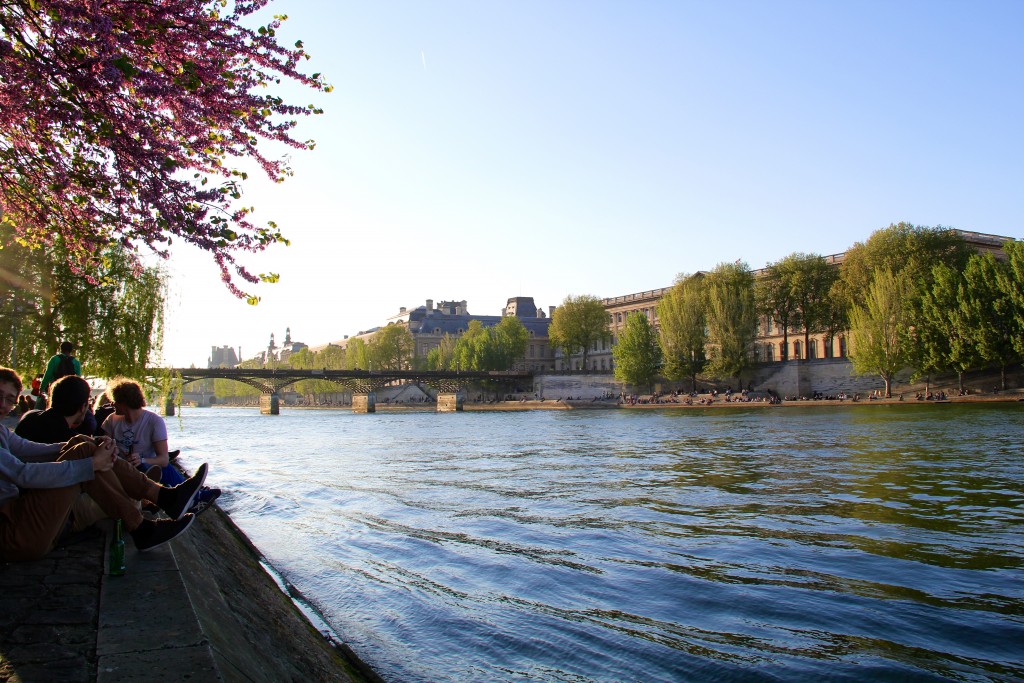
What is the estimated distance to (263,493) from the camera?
20547 mm

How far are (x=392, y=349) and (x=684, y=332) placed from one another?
66.0 metres

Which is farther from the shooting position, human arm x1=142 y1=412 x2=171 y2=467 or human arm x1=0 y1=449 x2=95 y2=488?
human arm x1=142 y1=412 x2=171 y2=467

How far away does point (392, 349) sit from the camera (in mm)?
131750

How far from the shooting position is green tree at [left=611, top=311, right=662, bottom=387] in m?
83.7

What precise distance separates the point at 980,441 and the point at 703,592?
853 inches

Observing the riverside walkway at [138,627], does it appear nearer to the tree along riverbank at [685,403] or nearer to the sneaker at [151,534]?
the sneaker at [151,534]

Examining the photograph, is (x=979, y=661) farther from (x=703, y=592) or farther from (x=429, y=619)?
(x=429, y=619)

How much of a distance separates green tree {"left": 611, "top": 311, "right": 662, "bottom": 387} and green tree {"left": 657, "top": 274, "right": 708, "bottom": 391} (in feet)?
15.4

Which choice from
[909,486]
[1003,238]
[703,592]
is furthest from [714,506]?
[1003,238]

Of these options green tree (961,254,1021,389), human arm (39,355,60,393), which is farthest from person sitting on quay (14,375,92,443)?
green tree (961,254,1021,389)

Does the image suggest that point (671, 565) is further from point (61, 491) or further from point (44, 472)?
point (44, 472)

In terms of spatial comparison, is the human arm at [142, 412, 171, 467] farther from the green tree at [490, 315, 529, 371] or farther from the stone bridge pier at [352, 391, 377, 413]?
the green tree at [490, 315, 529, 371]

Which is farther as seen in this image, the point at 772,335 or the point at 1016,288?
the point at 772,335

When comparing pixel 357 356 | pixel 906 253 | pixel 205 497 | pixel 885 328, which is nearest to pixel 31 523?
pixel 205 497
